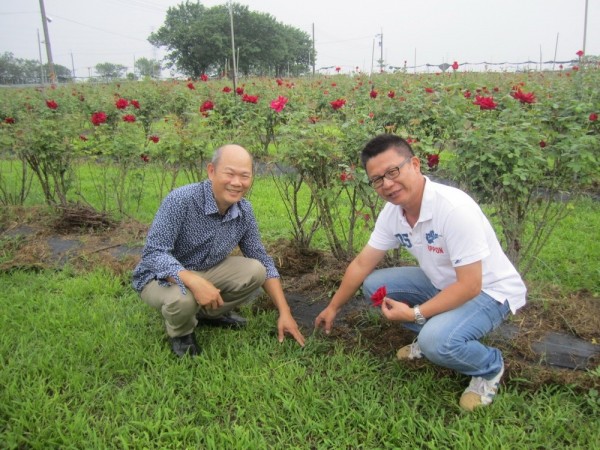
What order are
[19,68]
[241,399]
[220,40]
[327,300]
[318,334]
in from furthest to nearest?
[19,68] → [220,40] → [327,300] → [318,334] → [241,399]

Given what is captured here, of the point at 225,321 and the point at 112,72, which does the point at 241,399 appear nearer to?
the point at 225,321

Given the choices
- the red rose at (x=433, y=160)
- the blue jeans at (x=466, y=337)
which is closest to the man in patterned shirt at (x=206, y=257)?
the blue jeans at (x=466, y=337)

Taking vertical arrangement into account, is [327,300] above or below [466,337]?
below

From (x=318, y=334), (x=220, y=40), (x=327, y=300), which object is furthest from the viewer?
(x=220, y=40)

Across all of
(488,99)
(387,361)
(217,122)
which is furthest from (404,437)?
(217,122)

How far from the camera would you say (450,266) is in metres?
2.03

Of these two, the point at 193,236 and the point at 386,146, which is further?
the point at 193,236

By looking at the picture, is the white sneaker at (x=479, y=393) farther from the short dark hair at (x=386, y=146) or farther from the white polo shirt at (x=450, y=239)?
the short dark hair at (x=386, y=146)

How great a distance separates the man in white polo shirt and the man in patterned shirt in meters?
0.69

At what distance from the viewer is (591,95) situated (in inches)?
121

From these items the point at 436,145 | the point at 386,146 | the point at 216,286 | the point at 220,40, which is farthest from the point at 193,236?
the point at 220,40

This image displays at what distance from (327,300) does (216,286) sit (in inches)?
32.7

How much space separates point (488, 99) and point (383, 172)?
1398 mm

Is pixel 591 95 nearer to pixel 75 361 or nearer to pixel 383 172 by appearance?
pixel 383 172
